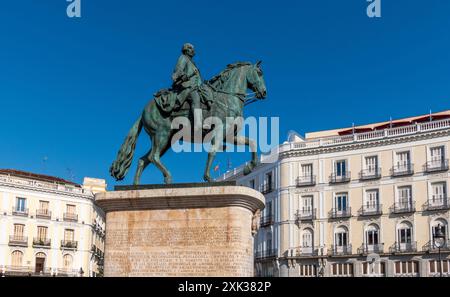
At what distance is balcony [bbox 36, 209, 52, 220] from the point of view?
6850 centimetres

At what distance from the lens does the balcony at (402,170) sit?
58500 mm

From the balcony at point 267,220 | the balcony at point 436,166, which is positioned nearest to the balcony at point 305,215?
the balcony at point 267,220

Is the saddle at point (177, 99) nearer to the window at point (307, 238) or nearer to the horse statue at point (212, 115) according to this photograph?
the horse statue at point (212, 115)

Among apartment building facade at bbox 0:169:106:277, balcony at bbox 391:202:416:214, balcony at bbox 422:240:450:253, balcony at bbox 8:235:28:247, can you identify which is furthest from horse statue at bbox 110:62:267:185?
balcony at bbox 8:235:28:247

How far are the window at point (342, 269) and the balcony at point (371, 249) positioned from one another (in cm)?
163

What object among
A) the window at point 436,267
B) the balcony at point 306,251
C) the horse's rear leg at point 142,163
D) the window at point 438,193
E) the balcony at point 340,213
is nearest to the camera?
the horse's rear leg at point 142,163

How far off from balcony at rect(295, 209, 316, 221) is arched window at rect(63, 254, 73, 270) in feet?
82.0

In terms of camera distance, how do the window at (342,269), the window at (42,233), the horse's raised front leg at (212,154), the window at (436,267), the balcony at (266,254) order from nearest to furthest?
1. the horse's raised front leg at (212,154)
2. the window at (436,267)
3. the window at (342,269)
4. the balcony at (266,254)
5. the window at (42,233)

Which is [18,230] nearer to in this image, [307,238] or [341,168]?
[307,238]

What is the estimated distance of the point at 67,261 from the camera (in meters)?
70.4

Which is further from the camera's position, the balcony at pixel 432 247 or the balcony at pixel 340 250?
the balcony at pixel 340 250
